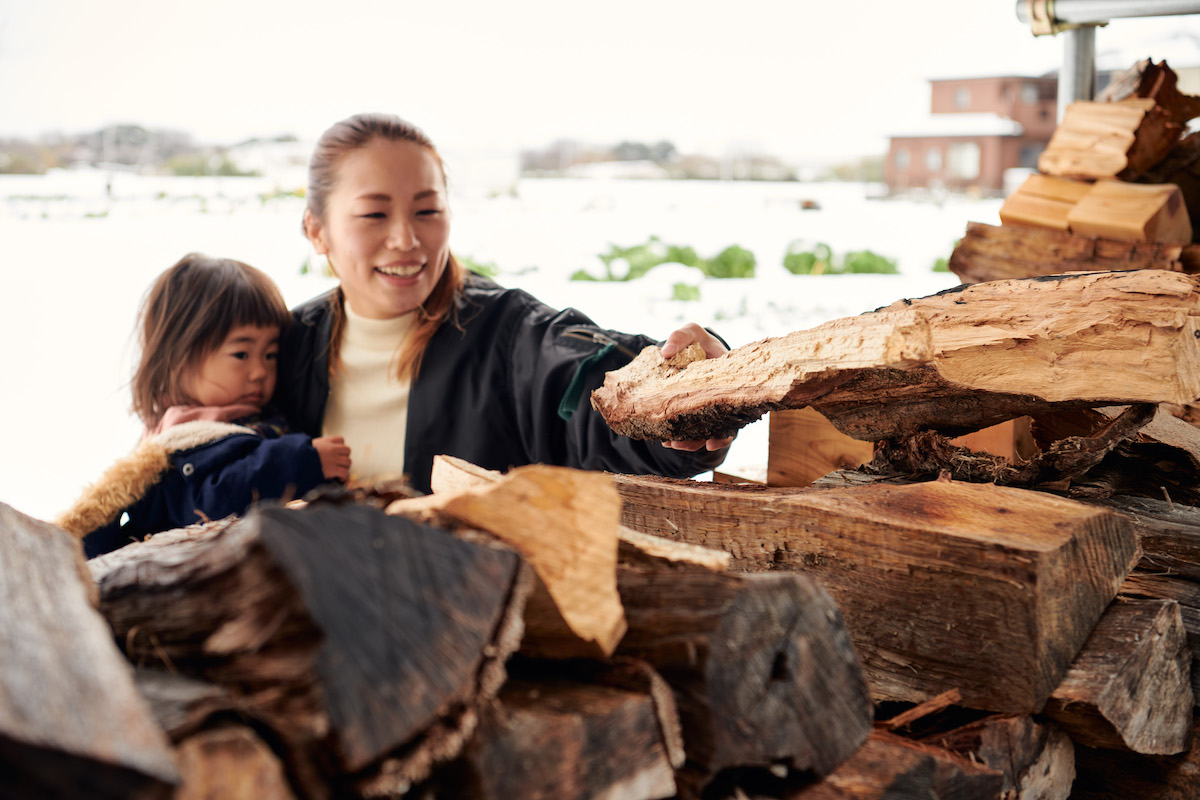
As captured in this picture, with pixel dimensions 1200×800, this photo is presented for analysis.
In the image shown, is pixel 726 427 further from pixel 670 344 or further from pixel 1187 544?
pixel 1187 544

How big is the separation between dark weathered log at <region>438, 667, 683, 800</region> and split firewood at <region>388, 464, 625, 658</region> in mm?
52

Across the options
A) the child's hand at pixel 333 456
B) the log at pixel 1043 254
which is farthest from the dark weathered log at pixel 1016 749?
the child's hand at pixel 333 456

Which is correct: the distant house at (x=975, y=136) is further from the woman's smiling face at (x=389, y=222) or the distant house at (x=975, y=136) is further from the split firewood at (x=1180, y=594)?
the split firewood at (x=1180, y=594)

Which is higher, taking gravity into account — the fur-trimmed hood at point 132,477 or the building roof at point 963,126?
the building roof at point 963,126

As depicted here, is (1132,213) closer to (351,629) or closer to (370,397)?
(370,397)

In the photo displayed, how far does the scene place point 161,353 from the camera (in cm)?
225

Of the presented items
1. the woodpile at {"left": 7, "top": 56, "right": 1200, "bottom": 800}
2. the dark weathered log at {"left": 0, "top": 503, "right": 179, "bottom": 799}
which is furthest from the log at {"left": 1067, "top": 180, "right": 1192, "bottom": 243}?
the dark weathered log at {"left": 0, "top": 503, "right": 179, "bottom": 799}

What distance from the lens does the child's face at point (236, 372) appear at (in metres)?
2.26

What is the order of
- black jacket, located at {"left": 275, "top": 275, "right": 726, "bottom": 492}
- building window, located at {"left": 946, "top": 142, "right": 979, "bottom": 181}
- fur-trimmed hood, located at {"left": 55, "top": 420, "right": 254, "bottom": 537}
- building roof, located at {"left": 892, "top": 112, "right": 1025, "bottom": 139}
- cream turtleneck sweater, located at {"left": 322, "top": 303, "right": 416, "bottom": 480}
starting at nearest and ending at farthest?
fur-trimmed hood, located at {"left": 55, "top": 420, "right": 254, "bottom": 537} < black jacket, located at {"left": 275, "top": 275, "right": 726, "bottom": 492} < cream turtleneck sweater, located at {"left": 322, "top": 303, "right": 416, "bottom": 480} < building roof, located at {"left": 892, "top": 112, "right": 1025, "bottom": 139} < building window, located at {"left": 946, "top": 142, "right": 979, "bottom": 181}

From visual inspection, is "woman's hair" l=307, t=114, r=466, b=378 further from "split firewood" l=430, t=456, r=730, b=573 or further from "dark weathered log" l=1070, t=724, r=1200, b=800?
"dark weathered log" l=1070, t=724, r=1200, b=800

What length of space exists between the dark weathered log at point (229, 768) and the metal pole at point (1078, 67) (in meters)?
2.76

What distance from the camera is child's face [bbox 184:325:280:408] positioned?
7.41 feet

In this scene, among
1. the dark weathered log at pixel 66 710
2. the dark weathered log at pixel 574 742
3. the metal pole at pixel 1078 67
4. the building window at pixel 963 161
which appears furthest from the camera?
the building window at pixel 963 161

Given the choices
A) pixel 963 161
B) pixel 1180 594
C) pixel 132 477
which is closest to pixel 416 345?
pixel 132 477
